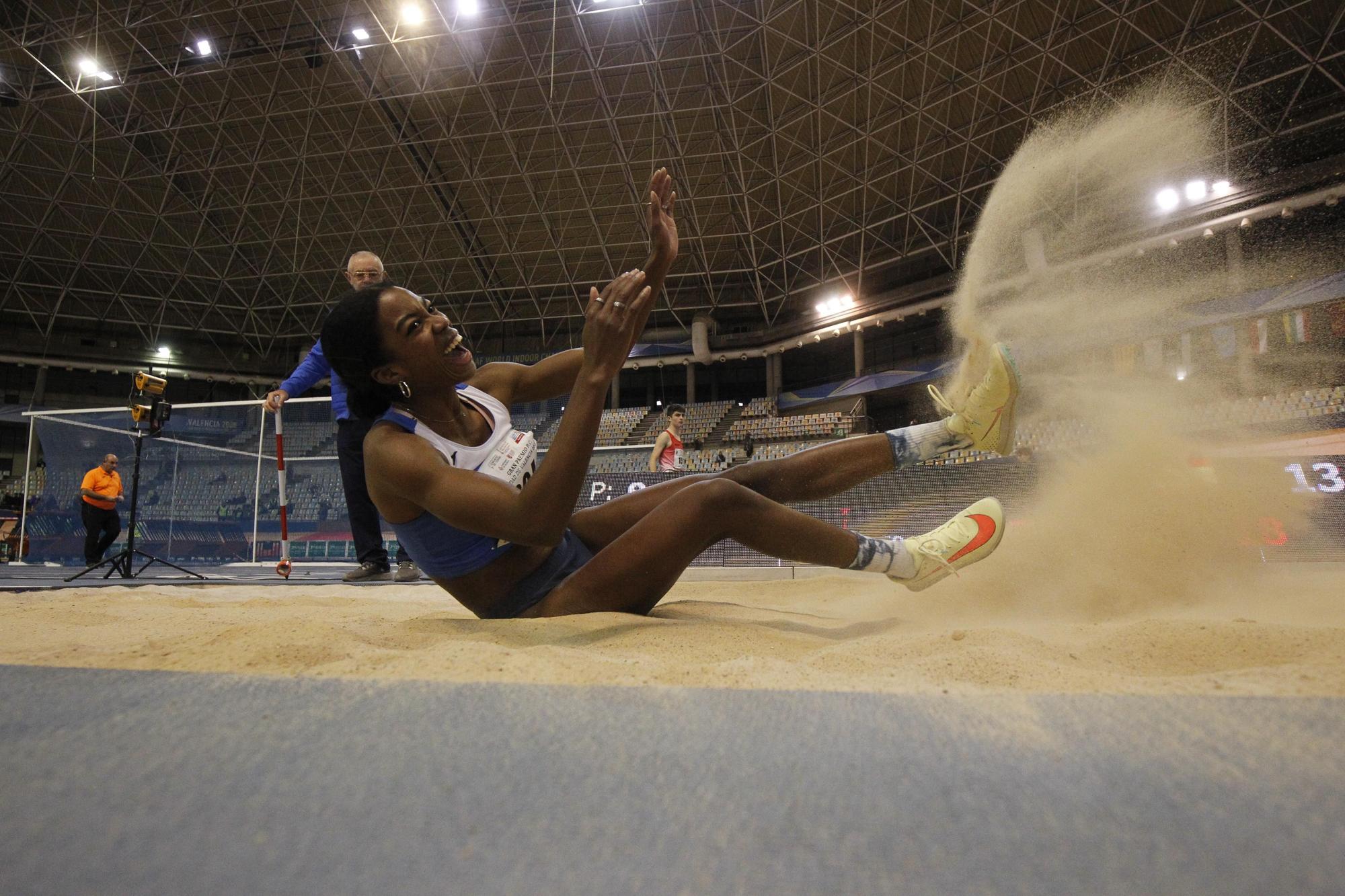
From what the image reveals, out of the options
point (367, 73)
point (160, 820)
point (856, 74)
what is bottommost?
point (160, 820)

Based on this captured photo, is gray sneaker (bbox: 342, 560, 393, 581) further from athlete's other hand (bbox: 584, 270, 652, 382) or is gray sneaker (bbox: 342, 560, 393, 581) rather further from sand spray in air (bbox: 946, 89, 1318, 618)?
sand spray in air (bbox: 946, 89, 1318, 618)

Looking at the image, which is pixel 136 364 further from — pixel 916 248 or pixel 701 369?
pixel 916 248

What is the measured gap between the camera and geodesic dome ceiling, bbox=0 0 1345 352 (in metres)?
13.4

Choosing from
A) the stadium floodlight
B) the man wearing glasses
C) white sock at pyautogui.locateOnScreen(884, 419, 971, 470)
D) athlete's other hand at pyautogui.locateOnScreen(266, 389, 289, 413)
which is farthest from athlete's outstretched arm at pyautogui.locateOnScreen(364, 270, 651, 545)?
the stadium floodlight

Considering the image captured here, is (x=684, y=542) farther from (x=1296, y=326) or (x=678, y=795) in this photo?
(x=1296, y=326)

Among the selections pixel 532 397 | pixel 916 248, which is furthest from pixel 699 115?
pixel 532 397

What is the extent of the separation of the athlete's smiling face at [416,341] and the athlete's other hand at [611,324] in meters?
0.45

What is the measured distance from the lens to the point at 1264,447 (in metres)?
4.78

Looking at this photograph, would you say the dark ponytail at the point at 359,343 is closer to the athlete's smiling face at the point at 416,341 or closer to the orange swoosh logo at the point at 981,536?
the athlete's smiling face at the point at 416,341

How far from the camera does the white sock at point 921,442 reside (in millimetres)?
2258

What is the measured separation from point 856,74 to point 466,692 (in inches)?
646

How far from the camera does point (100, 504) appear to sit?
688 cm

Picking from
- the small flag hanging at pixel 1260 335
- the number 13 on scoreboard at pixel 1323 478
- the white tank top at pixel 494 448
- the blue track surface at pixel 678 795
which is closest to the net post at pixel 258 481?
the white tank top at pixel 494 448

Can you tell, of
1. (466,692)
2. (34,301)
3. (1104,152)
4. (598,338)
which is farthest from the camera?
(34,301)
